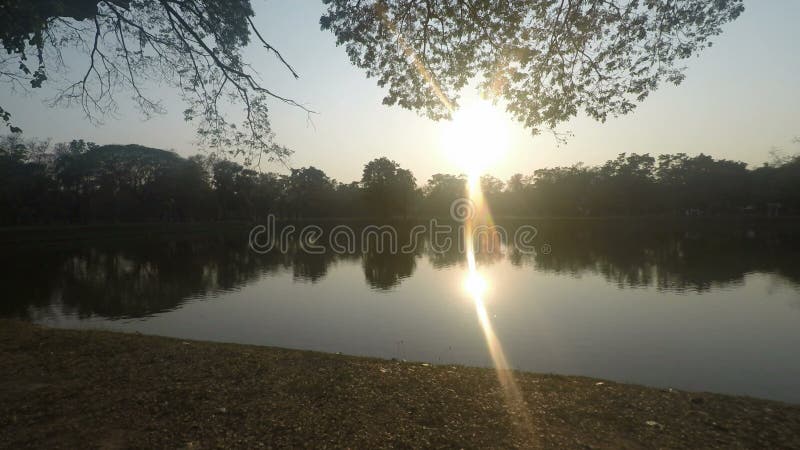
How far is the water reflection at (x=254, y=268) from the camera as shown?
60.6ft

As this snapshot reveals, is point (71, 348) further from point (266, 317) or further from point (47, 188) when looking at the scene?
point (47, 188)

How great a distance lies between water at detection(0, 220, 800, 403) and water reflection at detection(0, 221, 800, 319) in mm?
147

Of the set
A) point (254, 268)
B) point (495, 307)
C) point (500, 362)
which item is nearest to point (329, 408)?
point (500, 362)

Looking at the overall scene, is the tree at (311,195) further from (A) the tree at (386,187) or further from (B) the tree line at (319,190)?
(A) the tree at (386,187)

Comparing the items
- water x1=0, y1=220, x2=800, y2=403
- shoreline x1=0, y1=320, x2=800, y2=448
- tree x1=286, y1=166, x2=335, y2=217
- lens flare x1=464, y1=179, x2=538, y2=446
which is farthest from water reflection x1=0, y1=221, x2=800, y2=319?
tree x1=286, y1=166, x2=335, y2=217

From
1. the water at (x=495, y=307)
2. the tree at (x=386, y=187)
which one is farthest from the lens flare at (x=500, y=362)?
the tree at (x=386, y=187)

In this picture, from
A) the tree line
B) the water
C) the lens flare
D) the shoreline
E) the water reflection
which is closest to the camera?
the shoreline

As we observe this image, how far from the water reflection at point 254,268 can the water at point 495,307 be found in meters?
0.15

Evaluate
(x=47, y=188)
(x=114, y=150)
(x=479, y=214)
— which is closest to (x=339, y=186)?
(x=479, y=214)

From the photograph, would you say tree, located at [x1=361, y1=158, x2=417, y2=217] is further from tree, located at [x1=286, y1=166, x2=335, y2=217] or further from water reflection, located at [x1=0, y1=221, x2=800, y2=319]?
water reflection, located at [x1=0, y1=221, x2=800, y2=319]

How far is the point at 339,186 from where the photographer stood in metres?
113

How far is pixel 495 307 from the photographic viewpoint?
1580 cm

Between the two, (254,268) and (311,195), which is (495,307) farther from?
(311,195)

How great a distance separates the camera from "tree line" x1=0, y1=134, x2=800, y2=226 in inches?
2263
